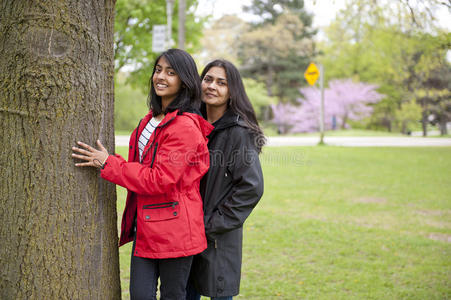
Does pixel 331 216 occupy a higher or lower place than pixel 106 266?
lower


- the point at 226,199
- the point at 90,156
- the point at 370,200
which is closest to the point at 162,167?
the point at 90,156

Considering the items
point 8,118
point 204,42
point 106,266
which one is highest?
point 204,42

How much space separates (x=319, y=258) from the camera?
15.5 feet

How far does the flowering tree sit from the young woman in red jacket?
32336 millimetres

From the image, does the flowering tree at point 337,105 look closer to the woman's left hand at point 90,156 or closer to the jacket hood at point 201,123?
the jacket hood at point 201,123

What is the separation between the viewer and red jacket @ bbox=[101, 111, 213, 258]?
6.58ft

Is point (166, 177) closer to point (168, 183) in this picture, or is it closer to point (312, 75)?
point (168, 183)

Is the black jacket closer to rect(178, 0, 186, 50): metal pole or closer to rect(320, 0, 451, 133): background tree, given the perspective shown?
rect(178, 0, 186, 50): metal pole

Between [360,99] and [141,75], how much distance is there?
22.2 meters

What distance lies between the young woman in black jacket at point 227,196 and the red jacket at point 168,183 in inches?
6.8

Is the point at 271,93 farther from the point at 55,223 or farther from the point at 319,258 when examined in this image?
the point at 55,223

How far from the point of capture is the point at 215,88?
2.48m

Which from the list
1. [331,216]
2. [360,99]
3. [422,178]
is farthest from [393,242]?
[360,99]

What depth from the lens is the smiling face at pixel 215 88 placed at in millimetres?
2486
